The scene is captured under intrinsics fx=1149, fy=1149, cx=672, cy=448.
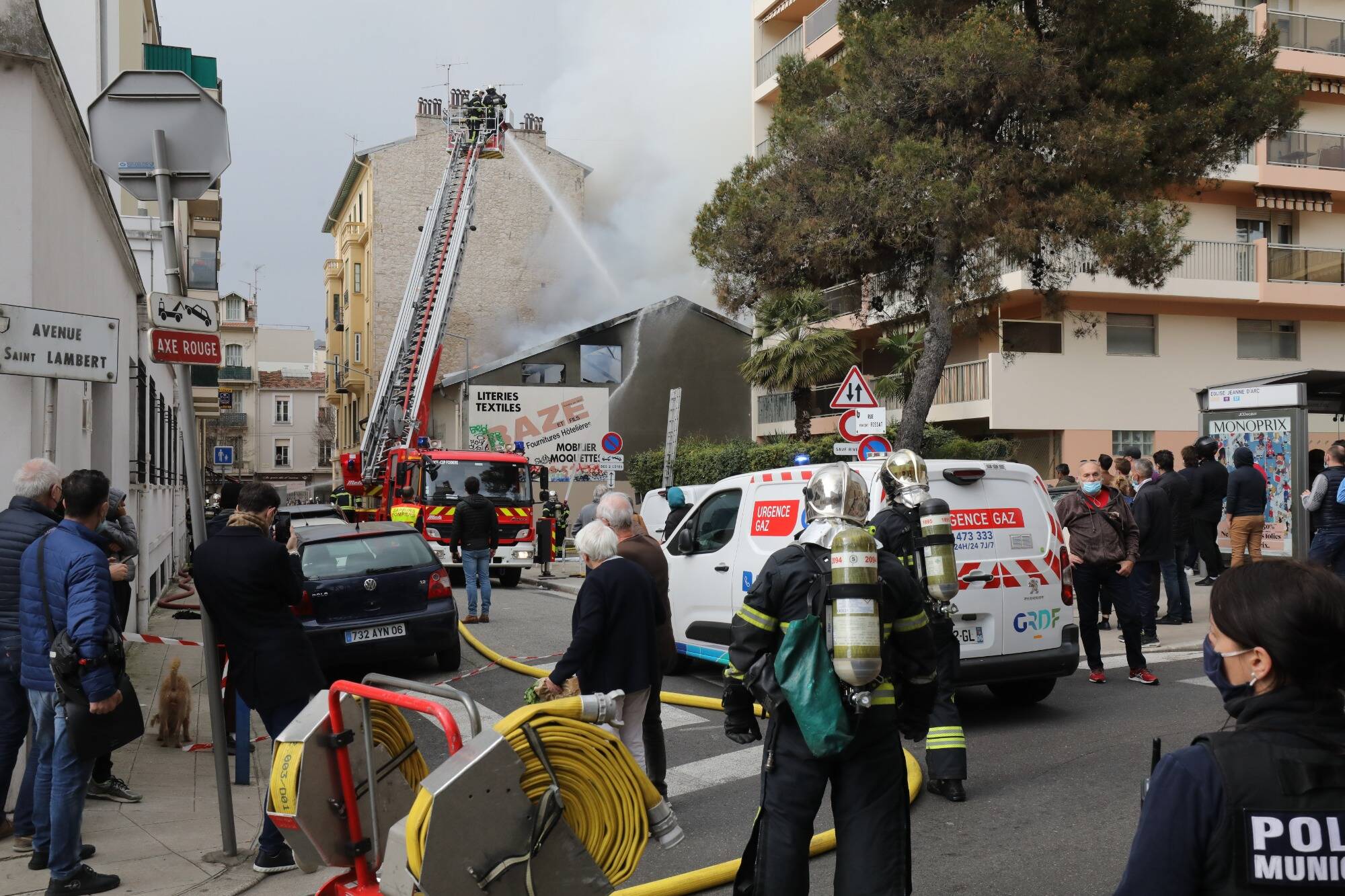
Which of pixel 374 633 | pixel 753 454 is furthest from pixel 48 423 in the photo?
pixel 753 454

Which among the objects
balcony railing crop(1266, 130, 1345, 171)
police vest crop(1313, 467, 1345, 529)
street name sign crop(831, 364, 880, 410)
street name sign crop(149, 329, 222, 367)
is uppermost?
balcony railing crop(1266, 130, 1345, 171)

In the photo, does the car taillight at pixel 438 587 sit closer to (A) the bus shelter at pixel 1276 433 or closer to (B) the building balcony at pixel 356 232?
(A) the bus shelter at pixel 1276 433

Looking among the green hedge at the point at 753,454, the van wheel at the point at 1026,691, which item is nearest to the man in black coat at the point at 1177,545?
the van wheel at the point at 1026,691

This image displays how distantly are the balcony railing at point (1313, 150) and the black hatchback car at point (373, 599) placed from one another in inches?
1062

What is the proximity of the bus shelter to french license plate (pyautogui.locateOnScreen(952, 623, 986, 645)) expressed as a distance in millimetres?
8444

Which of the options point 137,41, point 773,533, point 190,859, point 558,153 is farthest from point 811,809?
point 558,153

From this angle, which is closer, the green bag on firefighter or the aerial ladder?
the green bag on firefighter

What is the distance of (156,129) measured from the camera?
5727mm

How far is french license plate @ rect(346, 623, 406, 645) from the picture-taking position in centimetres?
1004

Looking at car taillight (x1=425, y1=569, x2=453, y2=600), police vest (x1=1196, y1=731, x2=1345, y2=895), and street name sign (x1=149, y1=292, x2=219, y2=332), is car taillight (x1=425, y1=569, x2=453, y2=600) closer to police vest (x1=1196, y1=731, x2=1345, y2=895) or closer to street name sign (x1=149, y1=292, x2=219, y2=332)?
street name sign (x1=149, y1=292, x2=219, y2=332)

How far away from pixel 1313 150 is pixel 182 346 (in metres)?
30.9

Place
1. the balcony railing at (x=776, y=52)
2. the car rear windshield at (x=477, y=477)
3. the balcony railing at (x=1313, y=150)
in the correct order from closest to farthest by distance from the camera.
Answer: the car rear windshield at (x=477, y=477) < the balcony railing at (x=1313, y=150) < the balcony railing at (x=776, y=52)

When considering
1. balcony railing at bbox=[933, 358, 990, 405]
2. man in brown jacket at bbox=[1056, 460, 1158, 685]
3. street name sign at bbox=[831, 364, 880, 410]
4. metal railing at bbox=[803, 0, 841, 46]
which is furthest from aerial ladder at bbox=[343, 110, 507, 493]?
man in brown jacket at bbox=[1056, 460, 1158, 685]

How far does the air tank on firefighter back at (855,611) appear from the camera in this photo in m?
3.61
